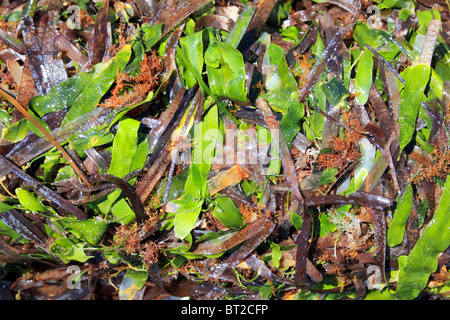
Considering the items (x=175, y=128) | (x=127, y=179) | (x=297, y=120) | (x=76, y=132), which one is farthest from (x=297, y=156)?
(x=76, y=132)

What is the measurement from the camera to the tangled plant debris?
0.89 metres

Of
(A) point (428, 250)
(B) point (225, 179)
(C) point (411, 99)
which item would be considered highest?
(C) point (411, 99)

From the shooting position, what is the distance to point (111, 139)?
3.00 feet

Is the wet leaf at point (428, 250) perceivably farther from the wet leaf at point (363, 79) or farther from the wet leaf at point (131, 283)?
the wet leaf at point (131, 283)

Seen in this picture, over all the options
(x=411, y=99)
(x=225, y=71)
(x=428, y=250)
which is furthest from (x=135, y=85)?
(x=428, y=250)

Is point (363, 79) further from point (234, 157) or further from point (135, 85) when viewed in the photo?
point (135, 85)

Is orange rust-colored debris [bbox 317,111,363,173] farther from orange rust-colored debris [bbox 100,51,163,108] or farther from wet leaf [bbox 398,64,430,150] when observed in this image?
orange rust-colored debris [bbox 100,51,163,108]

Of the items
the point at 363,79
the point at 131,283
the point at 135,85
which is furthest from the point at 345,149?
the point at 131,283

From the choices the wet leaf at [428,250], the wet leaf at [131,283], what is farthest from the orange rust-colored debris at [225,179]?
the wet leaf at [428,250]

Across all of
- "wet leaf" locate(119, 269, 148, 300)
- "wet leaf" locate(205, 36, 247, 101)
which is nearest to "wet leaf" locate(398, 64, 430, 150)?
"wet leaf" locate(205, 36, 247, 101)

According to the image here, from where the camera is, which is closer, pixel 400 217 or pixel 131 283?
pixel 400 217

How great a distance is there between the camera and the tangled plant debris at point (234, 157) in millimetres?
892

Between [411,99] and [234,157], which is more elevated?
[411,99]

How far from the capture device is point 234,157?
0.90 meters
